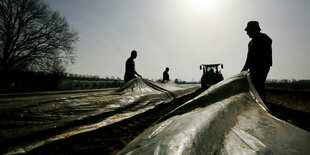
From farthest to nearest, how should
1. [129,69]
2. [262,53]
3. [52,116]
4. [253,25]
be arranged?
1. [129,69]
2. [253,25]
3. [262,53]
4. [52,116]

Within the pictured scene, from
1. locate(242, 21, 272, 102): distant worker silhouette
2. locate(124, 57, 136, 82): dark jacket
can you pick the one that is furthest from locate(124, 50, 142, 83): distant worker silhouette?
locate(242, 21, 272, 102): distant worker silhouette

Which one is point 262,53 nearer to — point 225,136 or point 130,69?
point 225,136

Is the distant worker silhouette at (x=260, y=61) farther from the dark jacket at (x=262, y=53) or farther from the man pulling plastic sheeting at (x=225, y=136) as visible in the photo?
the man pulling plastic sheeting at (x=225, y=136)

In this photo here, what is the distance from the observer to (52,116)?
5.33ft

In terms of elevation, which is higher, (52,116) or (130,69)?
(130,69)

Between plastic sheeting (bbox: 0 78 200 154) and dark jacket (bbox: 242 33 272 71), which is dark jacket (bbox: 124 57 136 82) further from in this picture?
dark jacket (bbox: 242 33 272 71)

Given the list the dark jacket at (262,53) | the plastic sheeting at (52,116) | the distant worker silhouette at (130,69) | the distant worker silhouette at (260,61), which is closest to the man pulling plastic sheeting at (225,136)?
the plastic sheeting at (52,116)

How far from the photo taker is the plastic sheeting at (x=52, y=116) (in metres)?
1.30

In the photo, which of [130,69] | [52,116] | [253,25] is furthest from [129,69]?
[253,25]

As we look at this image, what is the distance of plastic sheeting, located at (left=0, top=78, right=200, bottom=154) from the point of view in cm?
130

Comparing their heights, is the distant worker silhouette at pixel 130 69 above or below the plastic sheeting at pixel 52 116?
above

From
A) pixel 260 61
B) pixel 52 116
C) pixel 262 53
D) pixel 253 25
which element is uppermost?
pixel 253 25

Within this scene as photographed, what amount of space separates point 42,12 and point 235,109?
18340mm

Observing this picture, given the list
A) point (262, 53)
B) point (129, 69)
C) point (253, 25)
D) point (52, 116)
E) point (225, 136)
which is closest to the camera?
point (225, 136)
